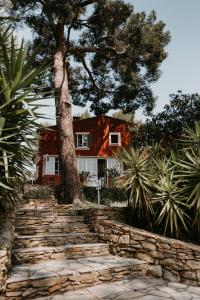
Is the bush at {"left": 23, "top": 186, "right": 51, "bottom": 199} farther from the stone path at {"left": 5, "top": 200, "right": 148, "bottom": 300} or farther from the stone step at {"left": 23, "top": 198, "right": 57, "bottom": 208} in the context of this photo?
the stone path at {"left": 5, "top": 200, "right": 148, "bottom": 300}

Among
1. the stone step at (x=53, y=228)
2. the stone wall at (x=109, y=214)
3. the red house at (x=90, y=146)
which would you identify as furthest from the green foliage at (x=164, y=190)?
the red house at (x=90, y=146)

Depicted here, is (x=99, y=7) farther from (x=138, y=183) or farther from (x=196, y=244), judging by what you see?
(x=196, y=244)

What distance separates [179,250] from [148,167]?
7.32 ft

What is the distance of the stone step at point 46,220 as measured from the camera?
8141 mm

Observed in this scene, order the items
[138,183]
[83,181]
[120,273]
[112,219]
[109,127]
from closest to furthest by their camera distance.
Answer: [120,273] → [138,183] → [112,219] → [83,181] → [109,127]

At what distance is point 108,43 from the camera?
15906mm

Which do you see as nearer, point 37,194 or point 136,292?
point 136,292

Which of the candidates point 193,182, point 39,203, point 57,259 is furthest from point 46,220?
point 193,182

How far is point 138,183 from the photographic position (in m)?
7.29

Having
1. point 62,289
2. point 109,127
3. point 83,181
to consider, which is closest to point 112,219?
point 62,289

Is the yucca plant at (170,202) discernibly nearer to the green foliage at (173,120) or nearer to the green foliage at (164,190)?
the green foliage at (164,190)

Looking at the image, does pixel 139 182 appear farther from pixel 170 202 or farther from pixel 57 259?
pixel 57 259

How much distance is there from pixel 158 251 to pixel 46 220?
3.23 m

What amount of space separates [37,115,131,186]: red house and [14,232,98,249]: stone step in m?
19.1
